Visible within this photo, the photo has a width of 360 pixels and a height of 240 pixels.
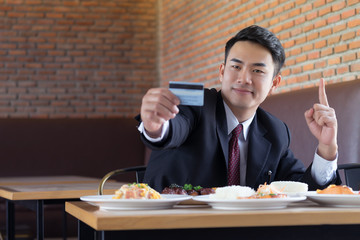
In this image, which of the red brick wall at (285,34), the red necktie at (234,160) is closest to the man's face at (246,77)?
the red necktie at (234,160)

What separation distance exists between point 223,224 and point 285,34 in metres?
3.63

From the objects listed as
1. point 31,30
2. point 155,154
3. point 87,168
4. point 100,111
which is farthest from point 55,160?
point 155,154

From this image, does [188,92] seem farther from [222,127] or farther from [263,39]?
[263,39]

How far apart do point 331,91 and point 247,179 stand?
1.76 m

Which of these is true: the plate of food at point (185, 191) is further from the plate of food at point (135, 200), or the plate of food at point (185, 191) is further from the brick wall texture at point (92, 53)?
the brick wall texture at point (92, 53)

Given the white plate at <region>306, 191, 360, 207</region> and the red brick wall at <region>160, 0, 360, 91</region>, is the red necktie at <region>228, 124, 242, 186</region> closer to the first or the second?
the white plate at <region>306, 191, 360, 207</region>

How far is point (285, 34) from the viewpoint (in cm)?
460

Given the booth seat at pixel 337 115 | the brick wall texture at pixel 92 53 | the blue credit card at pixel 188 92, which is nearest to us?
the blue credit card at pixel 188 92

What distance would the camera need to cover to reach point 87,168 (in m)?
6.49

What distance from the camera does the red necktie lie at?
2.07m

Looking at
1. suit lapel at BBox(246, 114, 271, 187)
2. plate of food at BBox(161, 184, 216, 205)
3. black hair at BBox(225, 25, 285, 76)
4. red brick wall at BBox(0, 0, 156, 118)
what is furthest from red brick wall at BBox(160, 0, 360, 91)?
plate of food at BBox(161, 184, 216, 205)

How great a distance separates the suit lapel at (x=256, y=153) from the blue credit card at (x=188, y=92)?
867mm

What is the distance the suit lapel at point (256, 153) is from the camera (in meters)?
2.08

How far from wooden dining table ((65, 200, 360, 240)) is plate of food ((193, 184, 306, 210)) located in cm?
2
